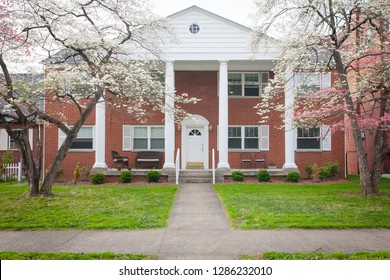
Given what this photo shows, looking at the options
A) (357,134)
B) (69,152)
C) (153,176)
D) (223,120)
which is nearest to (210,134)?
(223,120)

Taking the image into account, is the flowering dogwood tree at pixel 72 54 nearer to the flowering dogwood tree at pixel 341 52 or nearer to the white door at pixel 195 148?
the flowering dogwood tree at pixel 341 52

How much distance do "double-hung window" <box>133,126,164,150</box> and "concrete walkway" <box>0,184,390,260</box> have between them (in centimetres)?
1162

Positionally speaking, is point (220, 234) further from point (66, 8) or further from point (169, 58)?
point (169, 58)

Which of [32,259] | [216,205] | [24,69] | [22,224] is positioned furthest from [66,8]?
[32,259]

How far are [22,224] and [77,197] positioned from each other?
12.9 feet

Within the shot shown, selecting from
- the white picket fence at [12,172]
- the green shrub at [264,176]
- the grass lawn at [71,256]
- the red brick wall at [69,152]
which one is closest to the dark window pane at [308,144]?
the green shrub at [264,176]

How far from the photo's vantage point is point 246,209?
941 centimetres

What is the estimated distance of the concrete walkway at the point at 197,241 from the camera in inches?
236

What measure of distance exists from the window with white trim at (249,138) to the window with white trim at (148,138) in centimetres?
378

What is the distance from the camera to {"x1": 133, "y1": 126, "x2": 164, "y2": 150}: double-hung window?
19562mm

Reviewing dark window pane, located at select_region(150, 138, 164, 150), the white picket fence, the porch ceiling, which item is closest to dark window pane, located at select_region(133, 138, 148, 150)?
dark window pane, located at select_region(150, 138, 164, 150)

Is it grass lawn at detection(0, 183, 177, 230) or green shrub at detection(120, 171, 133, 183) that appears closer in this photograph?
grass lawn at detection(0, 183, 177, 230)

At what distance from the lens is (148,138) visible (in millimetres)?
19594

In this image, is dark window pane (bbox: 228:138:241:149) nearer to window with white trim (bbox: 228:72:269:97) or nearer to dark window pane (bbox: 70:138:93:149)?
window with white trim (bbox: 228:72:269:97)
